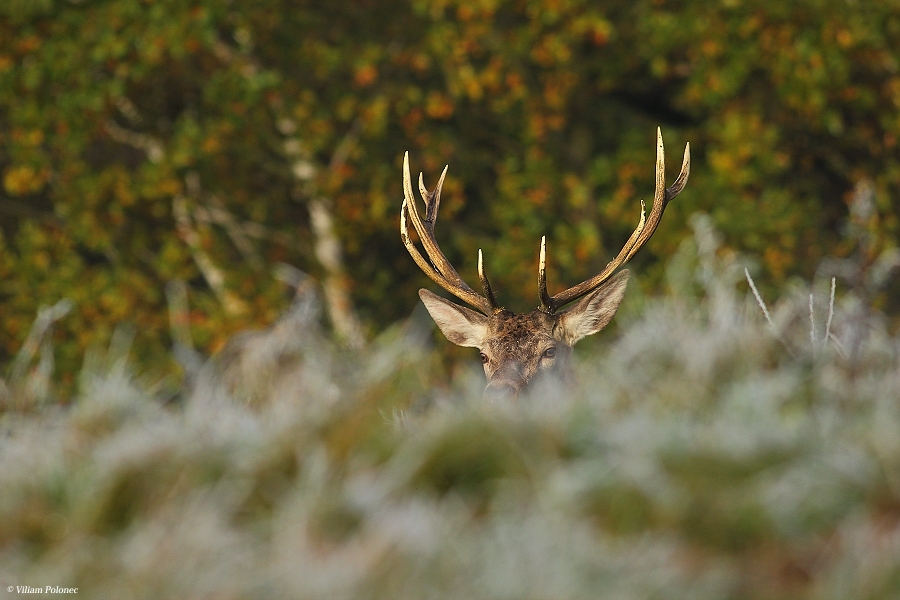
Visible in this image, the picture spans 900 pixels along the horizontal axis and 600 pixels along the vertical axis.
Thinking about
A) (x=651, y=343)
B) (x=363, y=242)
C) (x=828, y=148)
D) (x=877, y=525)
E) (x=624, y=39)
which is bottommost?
(x=363, y=242)

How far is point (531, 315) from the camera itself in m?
6.75

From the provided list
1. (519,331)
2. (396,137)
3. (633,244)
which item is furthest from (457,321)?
(396,137)

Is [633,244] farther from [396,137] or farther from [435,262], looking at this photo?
[396,137]

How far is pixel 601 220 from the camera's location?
576 inches

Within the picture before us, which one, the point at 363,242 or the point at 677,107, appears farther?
the point at 363,242

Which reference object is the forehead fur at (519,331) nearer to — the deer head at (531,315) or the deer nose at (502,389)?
the deer head at (531,315)

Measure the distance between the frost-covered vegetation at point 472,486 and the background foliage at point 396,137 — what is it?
33.7 ft

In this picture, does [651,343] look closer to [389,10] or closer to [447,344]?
[447,344]

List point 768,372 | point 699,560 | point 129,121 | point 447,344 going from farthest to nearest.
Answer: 1. point 129,121
2. point 447,344
3. point 768,372
4. point 699,560

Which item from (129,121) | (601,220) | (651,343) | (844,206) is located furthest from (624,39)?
(651,343)

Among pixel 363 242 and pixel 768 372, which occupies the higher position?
pixel 768 372

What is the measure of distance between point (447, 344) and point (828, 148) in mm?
5050

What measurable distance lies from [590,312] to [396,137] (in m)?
9.22

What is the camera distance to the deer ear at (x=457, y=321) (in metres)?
6.91
